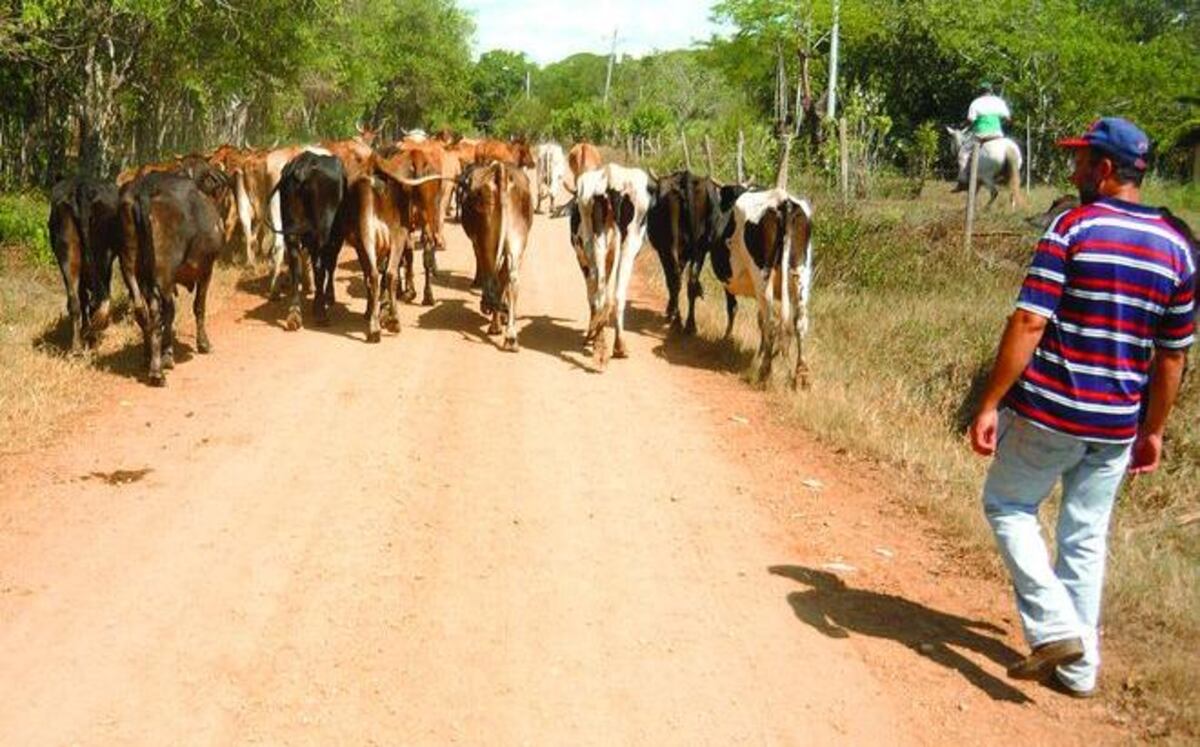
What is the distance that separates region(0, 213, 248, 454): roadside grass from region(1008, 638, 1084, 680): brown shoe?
6152 mm

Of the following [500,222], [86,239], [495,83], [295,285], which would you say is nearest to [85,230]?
[86,239]

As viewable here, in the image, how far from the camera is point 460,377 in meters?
9.59

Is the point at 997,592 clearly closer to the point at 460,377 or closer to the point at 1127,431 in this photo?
the point at 1127,431

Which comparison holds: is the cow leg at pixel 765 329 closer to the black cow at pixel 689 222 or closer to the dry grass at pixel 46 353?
the black cow at pixel 689 222

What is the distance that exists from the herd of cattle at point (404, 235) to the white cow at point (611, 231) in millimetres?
15

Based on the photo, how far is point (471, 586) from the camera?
18.0 ft

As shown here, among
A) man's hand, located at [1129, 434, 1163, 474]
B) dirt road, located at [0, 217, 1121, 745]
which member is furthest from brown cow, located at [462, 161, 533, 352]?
man's hand, located at [1129, 434, 1163, 474]

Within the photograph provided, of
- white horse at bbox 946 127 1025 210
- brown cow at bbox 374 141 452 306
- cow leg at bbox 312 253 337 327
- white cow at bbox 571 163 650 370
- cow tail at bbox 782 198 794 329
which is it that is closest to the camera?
cow tail at bbox 782 198 794 329

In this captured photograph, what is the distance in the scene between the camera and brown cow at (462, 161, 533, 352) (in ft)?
35.1

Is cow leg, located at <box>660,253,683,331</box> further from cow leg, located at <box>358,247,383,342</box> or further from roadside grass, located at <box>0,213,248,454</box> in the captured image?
roadside grass, located at <box>0,213,248,454</box>

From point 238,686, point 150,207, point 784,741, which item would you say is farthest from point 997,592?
point 150,207

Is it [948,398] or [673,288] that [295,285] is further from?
[948,398]

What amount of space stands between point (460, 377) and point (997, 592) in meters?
5.23

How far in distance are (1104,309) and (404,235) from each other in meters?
8.35
